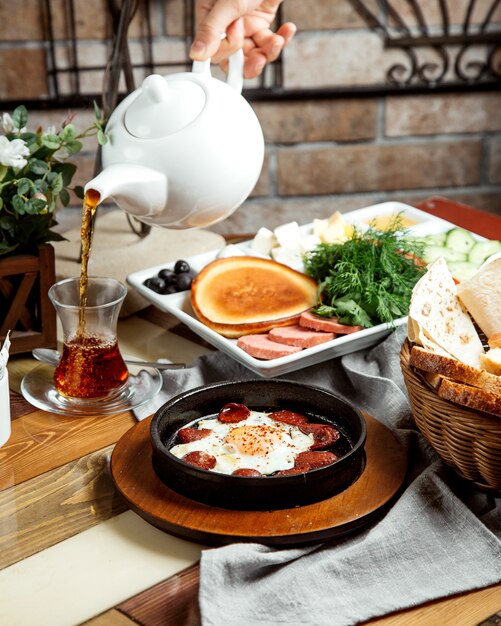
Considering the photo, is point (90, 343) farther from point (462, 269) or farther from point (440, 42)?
point (440, 42)

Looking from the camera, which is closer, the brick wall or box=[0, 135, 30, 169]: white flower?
box=[0, 135, 30, 169]: white flower

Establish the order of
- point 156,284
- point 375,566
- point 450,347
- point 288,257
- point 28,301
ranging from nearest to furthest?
point 375,566, point 450,347, point 28,301, point 156,284, point 288,257

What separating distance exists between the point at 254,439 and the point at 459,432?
0.26 m

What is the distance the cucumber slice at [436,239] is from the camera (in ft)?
6.09

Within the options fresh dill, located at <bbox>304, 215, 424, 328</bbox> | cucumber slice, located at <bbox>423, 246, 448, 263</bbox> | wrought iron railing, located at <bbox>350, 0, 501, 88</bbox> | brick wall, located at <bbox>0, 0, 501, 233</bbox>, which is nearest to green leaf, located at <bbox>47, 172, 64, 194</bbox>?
fresh dill, located at <bbox>304, 215, 424, 328</bbox>

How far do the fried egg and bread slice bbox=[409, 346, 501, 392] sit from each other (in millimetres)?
185

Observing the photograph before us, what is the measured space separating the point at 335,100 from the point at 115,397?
1900 millimetres

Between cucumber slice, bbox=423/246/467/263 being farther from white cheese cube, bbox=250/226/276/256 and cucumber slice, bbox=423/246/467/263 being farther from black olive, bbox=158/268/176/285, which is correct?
black olive, bbox=158/268/176/285

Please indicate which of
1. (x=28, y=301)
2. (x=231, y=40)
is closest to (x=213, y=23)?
(x=231, y=40)

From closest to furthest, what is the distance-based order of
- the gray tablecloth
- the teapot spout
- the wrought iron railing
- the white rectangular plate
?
the gray tablecloth
the teapot spout
the white rectangular plate
the wrought iron railing

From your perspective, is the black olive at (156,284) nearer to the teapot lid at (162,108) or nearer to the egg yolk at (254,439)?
the teapot lid at (162,108)

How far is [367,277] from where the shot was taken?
155 centimetres

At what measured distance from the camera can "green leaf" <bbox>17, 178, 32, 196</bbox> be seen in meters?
1.44

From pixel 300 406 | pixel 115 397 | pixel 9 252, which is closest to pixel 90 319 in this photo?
pixel 115 397
